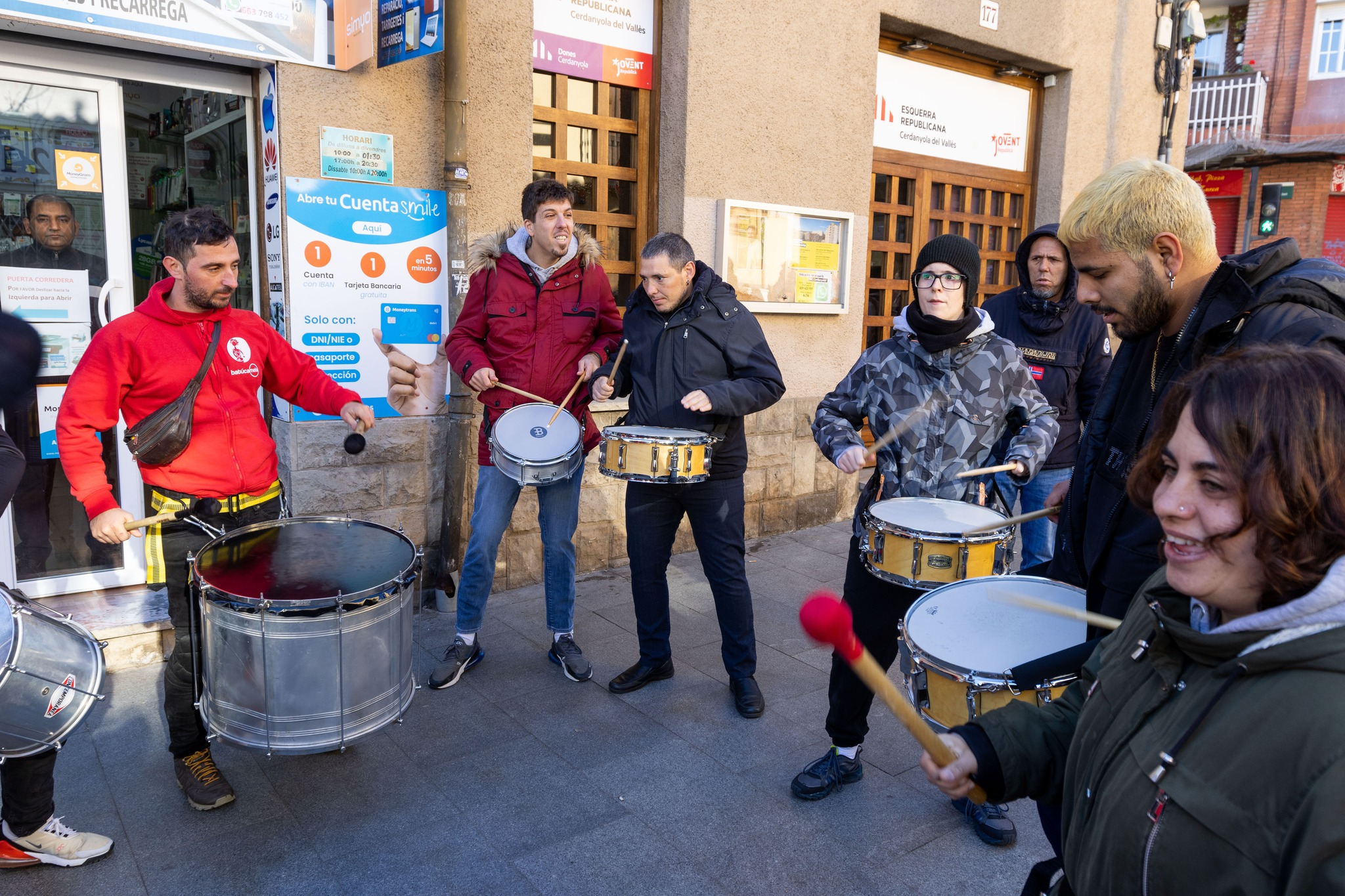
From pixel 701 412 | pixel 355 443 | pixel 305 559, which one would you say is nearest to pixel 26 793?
pixel 305 559

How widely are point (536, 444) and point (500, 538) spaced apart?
0.58 metres

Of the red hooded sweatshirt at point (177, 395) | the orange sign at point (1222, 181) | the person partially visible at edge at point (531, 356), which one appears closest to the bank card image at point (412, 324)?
the person partially visible at edge at point (531, 356)

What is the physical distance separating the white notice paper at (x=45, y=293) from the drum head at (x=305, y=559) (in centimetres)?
221

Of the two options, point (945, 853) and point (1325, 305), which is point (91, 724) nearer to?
point (945, 853)

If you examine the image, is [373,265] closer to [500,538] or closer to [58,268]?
[58,268]

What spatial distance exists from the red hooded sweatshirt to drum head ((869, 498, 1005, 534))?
223 centimetres

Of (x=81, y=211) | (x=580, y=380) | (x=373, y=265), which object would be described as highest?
(x=81, y=211)

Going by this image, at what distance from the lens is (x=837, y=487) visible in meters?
7.36

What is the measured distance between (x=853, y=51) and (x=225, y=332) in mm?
5217

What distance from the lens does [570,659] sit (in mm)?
4473

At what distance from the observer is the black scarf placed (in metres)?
3.29

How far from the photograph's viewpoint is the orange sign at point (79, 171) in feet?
14.5

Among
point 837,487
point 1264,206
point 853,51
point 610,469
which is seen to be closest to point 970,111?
point 853,51

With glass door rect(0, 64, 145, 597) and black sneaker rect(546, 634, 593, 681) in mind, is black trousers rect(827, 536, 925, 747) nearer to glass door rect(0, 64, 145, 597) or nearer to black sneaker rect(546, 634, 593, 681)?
black sneaker rect(546, 634, 593, 681)
